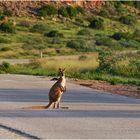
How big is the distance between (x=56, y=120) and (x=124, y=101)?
634 centimetres

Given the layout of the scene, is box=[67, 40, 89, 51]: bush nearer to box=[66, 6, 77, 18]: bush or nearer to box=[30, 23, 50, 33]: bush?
box=[30, 23, 50, 33]: bush

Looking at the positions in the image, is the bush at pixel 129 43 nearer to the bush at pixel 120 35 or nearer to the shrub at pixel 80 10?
the bush at pixel 120 35

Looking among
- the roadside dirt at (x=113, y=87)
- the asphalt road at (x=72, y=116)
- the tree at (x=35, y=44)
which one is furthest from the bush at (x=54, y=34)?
the asphalt road at (x=72, y=116)

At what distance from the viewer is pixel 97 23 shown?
89562 mm

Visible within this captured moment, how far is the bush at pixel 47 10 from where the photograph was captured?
90.9 m

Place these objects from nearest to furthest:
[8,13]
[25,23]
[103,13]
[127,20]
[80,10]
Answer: [25,23] → [8,13] → [80,10] → [127,20] → [103,13]

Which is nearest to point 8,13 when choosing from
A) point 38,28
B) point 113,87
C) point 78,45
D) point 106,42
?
point 38,28

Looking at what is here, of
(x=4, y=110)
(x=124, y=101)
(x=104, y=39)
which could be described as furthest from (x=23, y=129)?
(x=104, y=39)

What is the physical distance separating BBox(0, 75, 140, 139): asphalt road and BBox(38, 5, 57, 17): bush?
6346 centimetres

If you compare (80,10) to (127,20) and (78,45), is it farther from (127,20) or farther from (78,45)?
(78,45)

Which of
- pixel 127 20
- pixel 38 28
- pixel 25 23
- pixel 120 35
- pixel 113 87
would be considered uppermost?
pixel 127 20

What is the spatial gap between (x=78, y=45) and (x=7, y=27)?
9.67m

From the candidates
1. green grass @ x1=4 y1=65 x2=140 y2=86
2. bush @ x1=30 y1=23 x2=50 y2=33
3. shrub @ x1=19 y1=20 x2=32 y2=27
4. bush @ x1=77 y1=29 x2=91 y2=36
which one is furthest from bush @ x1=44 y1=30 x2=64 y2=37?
green grass @ x1=4 y1=65 x2=140 y2=86

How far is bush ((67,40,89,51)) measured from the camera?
7281 centimetres
